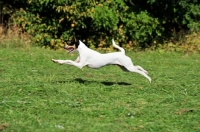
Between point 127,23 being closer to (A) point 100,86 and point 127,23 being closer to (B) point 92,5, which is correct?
(B) point 92,5

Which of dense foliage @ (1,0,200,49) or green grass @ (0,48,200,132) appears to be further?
dense foliage @ (1,0,200,49)

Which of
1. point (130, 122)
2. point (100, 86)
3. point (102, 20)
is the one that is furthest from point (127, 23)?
point (130, 122)

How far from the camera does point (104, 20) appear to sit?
15945 mm

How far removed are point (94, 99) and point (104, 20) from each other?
8103 millimetres

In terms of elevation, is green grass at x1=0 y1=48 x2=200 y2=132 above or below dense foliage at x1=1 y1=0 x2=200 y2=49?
below

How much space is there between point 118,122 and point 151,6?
10.4 metres

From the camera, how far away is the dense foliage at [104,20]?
1598cm

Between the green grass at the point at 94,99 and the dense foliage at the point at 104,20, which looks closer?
the green grass at the point at 94,99

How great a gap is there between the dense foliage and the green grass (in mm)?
4237

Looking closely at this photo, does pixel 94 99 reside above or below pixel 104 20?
below

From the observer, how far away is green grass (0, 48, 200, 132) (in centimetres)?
664

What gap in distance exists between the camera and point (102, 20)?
16.0 m

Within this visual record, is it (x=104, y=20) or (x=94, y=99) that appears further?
(x=104, y=20)

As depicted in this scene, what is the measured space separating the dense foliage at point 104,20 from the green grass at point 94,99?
424cm
